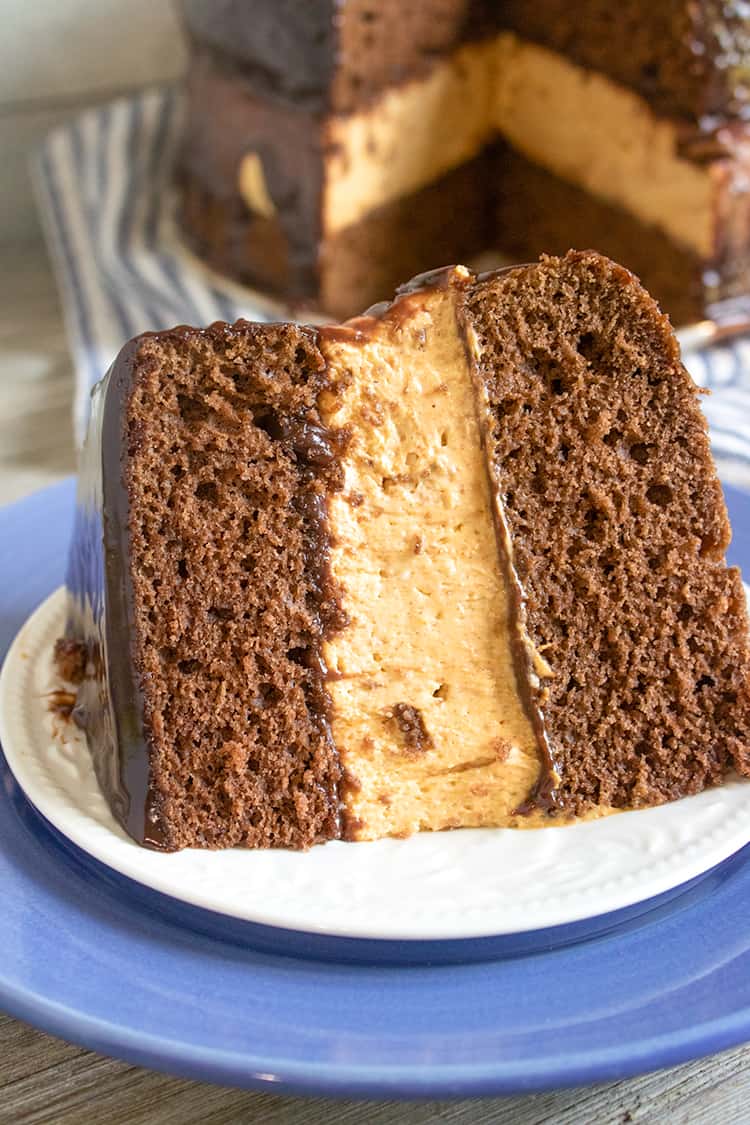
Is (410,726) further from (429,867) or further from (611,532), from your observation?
(611,532)

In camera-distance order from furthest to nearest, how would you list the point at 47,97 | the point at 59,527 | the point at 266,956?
1. the point at 47,97
2. the point at 59,527
3. the point at 266,956

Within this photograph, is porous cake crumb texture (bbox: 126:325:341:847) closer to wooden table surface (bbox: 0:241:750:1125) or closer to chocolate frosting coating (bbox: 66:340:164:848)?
chocolate frosting coating (bbox: 66:340:164:848)

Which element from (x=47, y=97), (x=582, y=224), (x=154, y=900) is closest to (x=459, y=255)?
(x=582, y=224)

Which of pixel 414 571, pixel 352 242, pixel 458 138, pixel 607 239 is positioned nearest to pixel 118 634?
pixel 414 571

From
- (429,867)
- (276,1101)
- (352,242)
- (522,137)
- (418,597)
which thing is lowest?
(276,1101)

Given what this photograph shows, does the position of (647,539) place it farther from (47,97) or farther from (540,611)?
(47,97)

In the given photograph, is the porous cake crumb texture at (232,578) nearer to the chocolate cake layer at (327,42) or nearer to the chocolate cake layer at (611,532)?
the chocolate cake layer at (611,532)

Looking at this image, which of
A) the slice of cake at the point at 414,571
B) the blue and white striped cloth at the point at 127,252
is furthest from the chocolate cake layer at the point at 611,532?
the blue and white striped cloth at the point at 127,252
